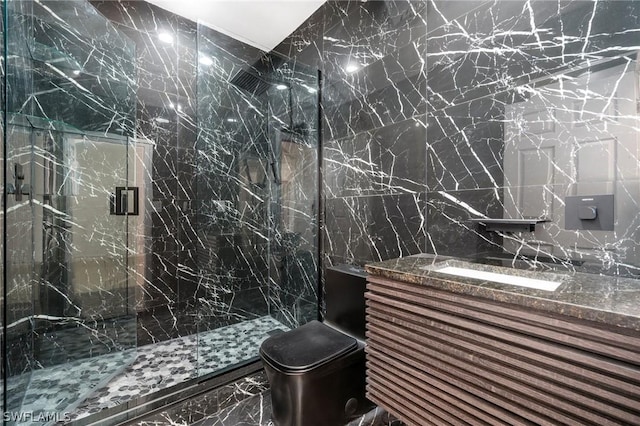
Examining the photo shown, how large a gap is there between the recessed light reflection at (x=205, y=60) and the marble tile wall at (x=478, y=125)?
3.37 feet

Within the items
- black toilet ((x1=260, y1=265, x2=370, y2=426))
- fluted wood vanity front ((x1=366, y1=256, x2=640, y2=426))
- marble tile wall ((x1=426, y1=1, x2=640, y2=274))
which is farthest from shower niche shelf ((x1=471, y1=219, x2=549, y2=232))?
black toilet ((x1=260, y1=265, x2=370, y2=426))

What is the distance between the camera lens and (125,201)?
2.25 meters

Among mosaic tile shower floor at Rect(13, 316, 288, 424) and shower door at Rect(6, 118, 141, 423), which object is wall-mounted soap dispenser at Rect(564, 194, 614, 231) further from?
shower door at Rect(6, 118, 141, 423)

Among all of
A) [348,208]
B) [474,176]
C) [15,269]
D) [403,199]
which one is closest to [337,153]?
[348,208]

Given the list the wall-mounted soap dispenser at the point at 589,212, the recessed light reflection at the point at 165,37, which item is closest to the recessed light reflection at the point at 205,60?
the recessed light reflection at the point at 165,37

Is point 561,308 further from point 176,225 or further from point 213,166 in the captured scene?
point 176,225

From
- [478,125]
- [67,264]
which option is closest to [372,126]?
[478,125]

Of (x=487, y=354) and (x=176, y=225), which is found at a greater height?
(x=176, y=225)

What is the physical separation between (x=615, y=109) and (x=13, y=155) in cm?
268

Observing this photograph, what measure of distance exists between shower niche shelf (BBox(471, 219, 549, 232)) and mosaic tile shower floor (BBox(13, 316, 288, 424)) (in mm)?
1880

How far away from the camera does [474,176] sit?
4.53 feet

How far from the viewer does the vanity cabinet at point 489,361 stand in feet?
2.22

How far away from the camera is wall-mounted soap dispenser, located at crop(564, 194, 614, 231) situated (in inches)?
40.3

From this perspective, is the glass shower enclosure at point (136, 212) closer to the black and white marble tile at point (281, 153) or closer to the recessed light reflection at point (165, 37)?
the black and white marble tile at point (281, 153)
